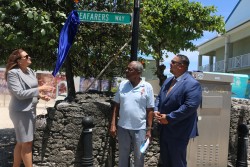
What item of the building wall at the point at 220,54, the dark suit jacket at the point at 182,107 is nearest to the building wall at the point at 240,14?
the building wall at the point at 220,54

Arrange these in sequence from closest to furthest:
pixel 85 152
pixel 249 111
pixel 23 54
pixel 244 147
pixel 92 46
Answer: pixel 23 54 < pixel 85 152 < pixel 244 147 < pixel 249 111 < pixel 92 46

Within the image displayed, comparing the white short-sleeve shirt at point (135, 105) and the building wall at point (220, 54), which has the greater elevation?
the building wall at point (220, 54)

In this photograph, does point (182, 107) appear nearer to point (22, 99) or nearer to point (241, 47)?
point (22, 99)

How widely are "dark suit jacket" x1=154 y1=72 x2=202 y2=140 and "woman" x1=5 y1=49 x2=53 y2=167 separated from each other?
5.48 feet

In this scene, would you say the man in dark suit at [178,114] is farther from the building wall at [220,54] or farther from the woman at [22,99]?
the building wall at [220,54]

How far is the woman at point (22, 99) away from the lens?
4.20m

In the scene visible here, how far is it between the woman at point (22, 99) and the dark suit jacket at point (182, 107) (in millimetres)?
1670

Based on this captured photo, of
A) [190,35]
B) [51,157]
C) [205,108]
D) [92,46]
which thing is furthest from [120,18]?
[190,35]

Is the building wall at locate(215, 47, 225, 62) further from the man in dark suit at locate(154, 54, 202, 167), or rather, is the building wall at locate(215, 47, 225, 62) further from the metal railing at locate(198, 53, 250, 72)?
the man in dark suit at locate(154, 54, 202, 167)

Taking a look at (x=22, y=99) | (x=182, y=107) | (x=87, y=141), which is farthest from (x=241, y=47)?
(x=22, y=99)

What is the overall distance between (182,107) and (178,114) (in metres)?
0.10

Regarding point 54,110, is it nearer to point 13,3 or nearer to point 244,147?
point 13,3

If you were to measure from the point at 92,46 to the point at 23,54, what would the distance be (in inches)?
92.7

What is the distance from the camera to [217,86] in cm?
528
